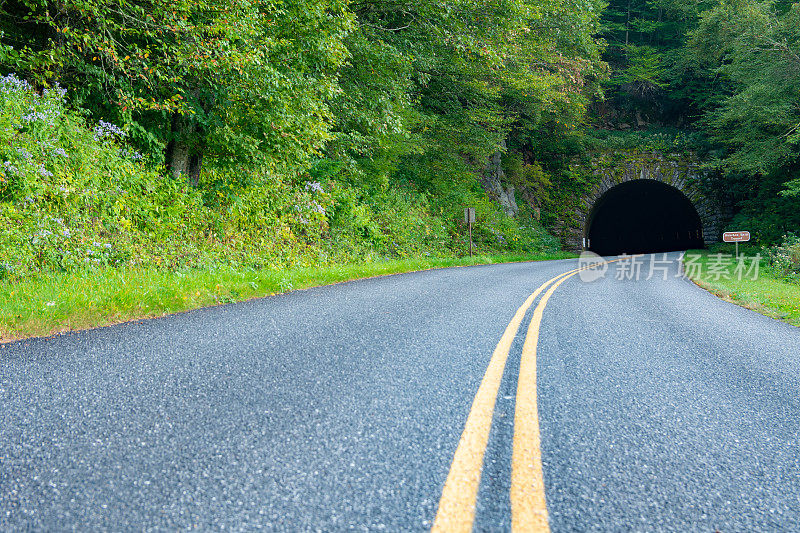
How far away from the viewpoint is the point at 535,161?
33562 mm

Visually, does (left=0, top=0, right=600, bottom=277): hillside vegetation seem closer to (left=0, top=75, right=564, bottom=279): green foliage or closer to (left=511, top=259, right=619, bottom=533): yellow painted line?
(left=0, top=75, right=564, bottom=279): green foliage

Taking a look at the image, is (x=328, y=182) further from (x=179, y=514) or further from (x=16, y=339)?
(x=179, y=514)

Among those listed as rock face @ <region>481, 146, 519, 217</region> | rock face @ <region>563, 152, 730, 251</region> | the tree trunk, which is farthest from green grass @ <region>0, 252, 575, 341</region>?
rock face @ <region>563, 152, 730, 251</region>

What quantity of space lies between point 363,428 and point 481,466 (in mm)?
759

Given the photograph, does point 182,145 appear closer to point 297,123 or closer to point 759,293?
point 297,123

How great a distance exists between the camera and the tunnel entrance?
33.3m

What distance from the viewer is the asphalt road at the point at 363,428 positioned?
198cm

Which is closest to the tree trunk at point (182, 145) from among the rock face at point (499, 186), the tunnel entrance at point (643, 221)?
the rock face at point (499, 186)

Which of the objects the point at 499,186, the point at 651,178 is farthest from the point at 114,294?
the point at 651,178

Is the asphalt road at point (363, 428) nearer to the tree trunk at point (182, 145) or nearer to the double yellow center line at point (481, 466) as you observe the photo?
the double yellow center line at point (481, 466)

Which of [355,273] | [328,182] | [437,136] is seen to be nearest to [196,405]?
[355,273]

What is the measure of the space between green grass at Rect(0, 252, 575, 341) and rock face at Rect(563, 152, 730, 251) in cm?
2641

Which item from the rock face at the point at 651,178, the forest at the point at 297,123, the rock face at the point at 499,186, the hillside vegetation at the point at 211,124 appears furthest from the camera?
the rock face at the point at 651,178

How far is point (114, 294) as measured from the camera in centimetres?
609
